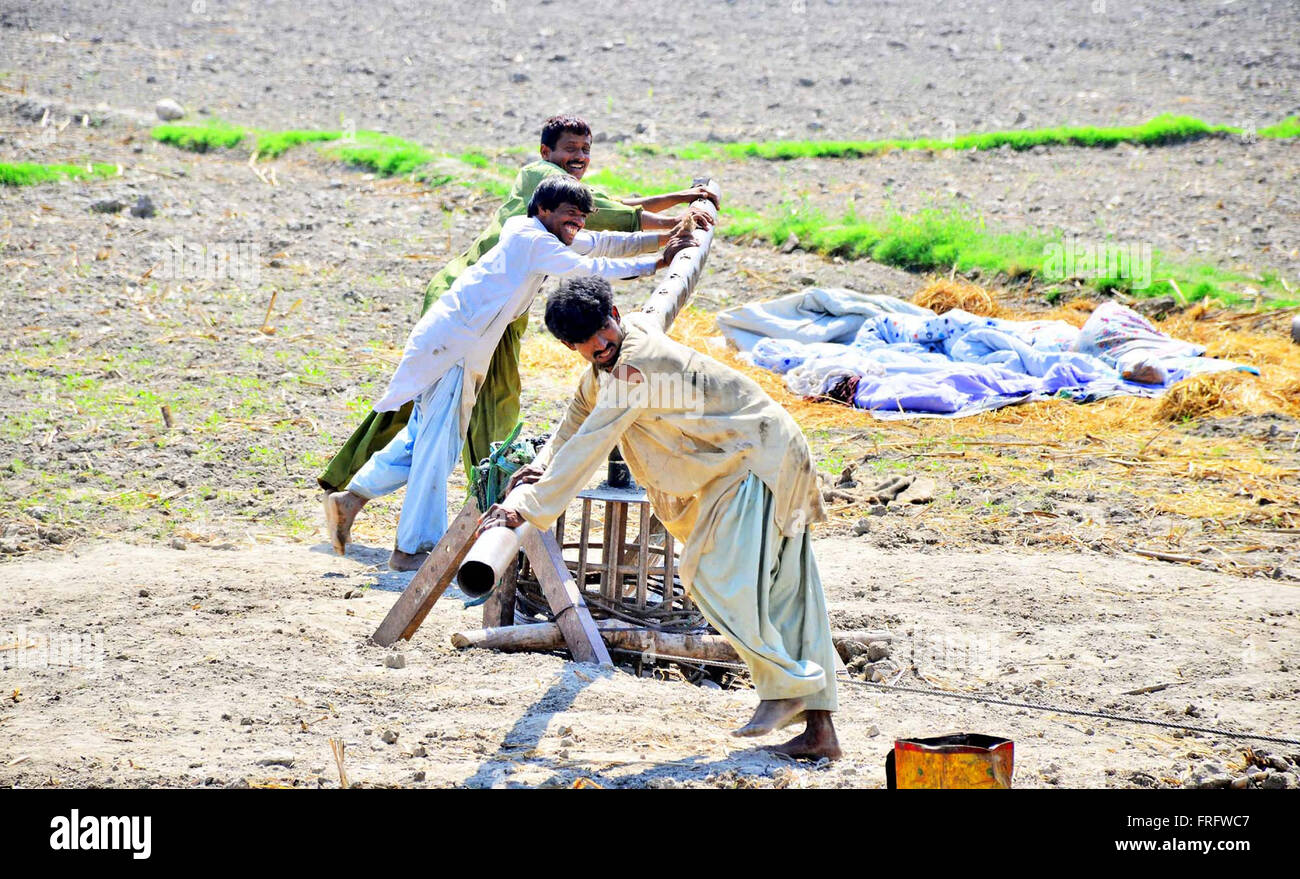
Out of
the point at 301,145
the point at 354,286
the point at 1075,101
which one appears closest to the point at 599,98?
the point at 301,145

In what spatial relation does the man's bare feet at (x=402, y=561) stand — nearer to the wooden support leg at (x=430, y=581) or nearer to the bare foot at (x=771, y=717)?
the wooden support leg at (x=430, y=581)

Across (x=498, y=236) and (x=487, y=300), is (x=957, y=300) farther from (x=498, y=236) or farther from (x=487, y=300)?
(x=487, y=300)

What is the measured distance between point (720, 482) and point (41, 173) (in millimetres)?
10805

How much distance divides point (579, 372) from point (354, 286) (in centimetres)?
241

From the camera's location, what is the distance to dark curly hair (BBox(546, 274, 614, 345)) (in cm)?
362

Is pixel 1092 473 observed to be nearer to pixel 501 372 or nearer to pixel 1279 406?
pixel 1279 406

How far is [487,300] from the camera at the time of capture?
5605 millimetres

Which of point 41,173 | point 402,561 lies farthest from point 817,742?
point 41,173

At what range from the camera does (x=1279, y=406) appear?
26.5 ft

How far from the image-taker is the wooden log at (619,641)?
465 cm

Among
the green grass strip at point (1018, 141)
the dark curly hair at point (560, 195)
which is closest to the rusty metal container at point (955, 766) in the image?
the dark curly hair at point (560, 195)
